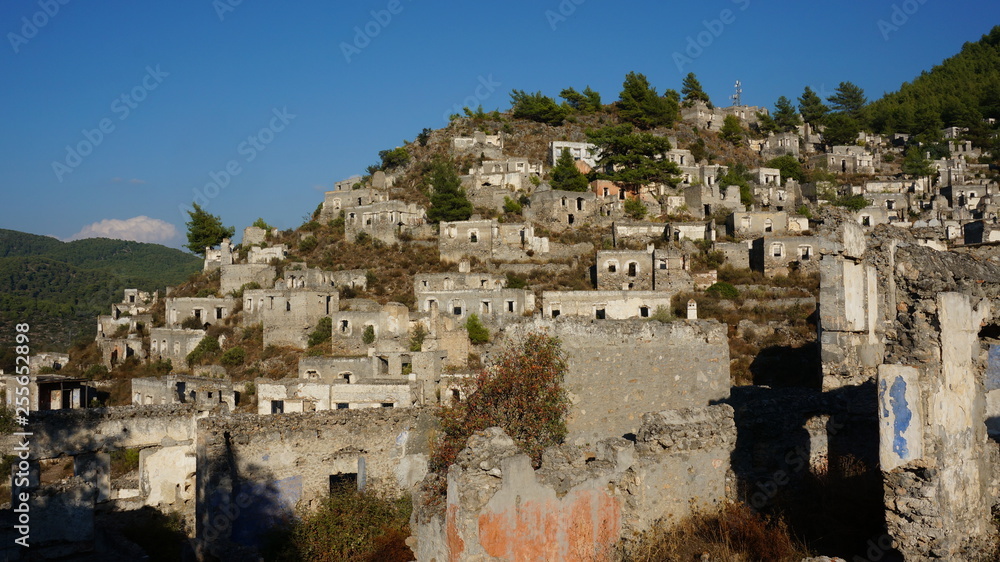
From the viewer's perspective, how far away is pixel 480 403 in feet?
51.3

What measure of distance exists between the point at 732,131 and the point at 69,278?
2628 inches

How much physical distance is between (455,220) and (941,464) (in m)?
50.1

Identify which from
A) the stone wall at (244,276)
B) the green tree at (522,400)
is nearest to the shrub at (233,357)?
the stone wall at (244,276)

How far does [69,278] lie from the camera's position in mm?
69125

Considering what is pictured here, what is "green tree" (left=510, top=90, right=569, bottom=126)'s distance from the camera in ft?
278

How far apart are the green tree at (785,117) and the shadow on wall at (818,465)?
88047 mm

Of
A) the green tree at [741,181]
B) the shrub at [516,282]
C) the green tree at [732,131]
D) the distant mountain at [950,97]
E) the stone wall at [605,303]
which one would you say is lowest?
the stone wall at [605,303]

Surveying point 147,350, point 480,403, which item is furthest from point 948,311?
point 147,350

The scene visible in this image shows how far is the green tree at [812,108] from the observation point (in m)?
98.0

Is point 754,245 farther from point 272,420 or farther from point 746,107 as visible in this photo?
point 746,107

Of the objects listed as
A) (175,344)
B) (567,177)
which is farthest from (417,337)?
(567,177)

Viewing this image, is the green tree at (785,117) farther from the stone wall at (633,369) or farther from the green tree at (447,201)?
the stone wall at (633,369)

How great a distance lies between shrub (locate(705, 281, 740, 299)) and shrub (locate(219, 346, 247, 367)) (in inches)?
960

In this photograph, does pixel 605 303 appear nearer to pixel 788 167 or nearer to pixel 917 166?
pixel 788 167
